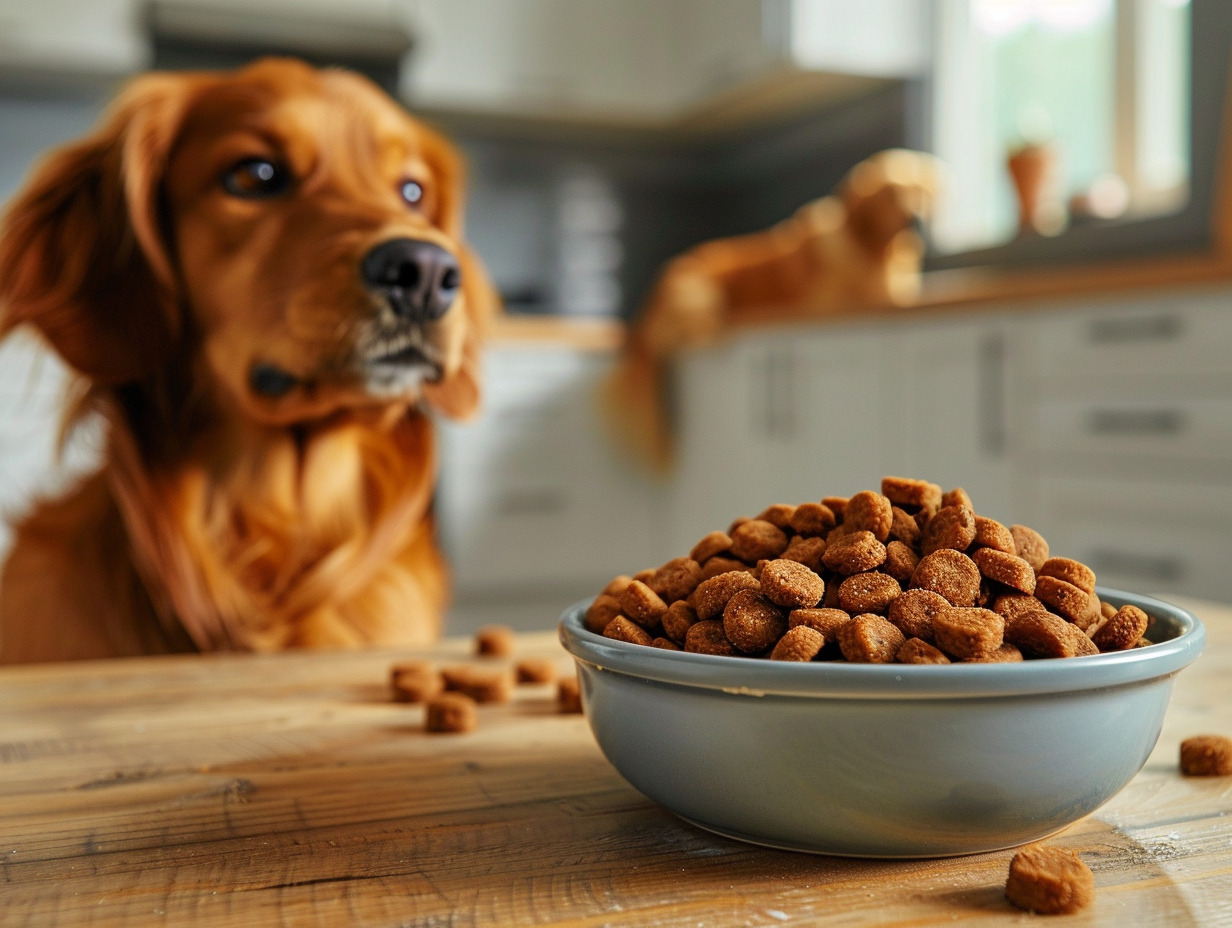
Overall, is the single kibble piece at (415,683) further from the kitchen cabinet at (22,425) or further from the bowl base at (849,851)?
the kitchen cabinet at (22,425)

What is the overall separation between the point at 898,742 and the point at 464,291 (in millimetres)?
1145

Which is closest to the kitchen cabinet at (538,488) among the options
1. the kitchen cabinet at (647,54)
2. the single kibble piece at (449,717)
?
the kitchen cabinet at (647,54)

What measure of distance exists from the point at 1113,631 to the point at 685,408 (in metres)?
3.51

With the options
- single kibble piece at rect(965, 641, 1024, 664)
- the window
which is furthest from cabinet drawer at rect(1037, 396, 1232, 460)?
single kibble piece at rect(965, 641, 1024, 664)

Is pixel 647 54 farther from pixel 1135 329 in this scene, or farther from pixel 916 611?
pixel 916 611

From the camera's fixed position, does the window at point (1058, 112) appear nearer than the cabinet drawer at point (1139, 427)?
No

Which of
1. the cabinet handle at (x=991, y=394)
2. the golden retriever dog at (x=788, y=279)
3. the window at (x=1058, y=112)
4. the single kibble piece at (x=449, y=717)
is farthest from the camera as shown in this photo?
the golden retriever dog at (x=788, y=279)

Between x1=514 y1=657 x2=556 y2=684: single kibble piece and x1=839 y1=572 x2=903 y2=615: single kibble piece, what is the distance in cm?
35

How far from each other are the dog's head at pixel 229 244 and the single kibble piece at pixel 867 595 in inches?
31.8

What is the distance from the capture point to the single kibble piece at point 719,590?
48 centimetres

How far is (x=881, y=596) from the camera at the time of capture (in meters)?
0.46

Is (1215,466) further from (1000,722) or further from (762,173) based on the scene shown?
(762,173)

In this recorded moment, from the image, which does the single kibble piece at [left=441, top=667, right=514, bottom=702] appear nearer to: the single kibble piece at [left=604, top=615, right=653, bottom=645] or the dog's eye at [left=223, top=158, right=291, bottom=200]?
Result: the single kibble piece at [left=604, top=615, right=653, bottom=645]

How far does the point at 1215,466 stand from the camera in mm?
2094
